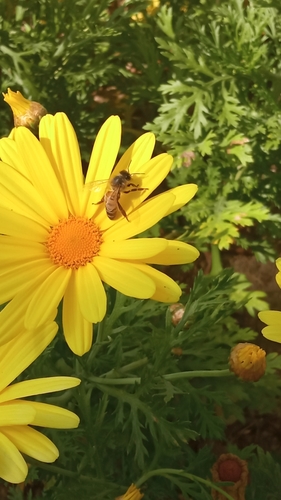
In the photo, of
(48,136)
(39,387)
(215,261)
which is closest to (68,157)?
(48,136)

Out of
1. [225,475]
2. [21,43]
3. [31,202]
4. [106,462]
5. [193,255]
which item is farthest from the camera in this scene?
[21,43]

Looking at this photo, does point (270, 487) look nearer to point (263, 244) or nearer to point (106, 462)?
point (106, 462)

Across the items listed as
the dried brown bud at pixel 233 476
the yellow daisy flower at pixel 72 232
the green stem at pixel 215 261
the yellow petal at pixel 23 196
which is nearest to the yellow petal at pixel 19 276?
the yellow daisy flower at pixel 72 232

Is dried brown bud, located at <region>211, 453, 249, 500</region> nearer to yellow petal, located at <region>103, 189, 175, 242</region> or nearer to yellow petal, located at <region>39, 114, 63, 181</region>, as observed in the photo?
yellow petal, located at <region>103, 189, 175, 242</region>

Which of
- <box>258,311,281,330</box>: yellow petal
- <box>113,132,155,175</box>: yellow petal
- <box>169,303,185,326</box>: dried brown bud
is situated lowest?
<box>169,303,185,326</box>: dried brown bud

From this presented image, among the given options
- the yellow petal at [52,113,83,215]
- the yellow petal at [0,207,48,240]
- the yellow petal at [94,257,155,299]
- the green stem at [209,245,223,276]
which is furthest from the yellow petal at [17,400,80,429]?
the green stem at [209,245,223,276]

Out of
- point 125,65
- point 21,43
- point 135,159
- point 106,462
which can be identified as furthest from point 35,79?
point 106,462
